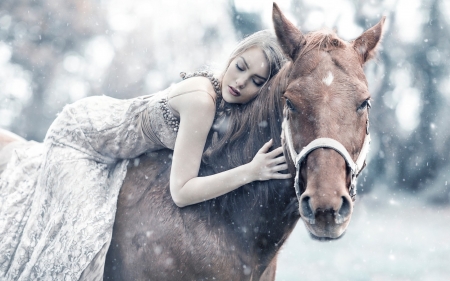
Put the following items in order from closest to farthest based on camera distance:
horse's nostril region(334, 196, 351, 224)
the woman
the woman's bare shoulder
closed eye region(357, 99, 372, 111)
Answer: horse's nostril region(334, 196, 351, 224) < closed eye region(357, 99, 372, 111) < the woman < the woman's bare shoulder

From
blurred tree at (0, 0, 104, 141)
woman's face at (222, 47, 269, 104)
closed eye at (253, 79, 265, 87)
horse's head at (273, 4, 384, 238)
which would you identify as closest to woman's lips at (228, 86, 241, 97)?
woman's face at (222, 47, 269, 104)

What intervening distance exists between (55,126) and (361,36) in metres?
1.68

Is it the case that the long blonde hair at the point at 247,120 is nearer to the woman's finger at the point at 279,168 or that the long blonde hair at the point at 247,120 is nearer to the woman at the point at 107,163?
the woman at the point at 107,163

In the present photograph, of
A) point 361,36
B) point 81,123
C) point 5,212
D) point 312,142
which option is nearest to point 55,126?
point 81,123

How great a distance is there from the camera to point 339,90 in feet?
6.32

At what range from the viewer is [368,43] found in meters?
2.19

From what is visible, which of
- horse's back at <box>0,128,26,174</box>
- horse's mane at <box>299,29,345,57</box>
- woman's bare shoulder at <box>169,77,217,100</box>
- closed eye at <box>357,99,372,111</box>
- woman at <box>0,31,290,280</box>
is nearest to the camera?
closed eye at <box>357,99,372,111</box>

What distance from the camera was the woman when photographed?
219 cm

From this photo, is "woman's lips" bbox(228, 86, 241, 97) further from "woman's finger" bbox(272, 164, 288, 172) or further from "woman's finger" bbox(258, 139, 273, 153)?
"woman's finger" bbox(272, 164, 288, 172)

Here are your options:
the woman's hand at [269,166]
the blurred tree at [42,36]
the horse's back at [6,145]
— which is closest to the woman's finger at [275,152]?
the woman's hand at [269,166]

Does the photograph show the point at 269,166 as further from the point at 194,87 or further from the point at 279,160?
the point at 194,87

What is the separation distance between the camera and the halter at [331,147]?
72.7 inches

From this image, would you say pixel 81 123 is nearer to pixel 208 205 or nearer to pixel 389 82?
pixel 208 205

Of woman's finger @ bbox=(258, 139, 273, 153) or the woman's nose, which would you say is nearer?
woman's finger @ bbox=(258, 139, 273, 153)
